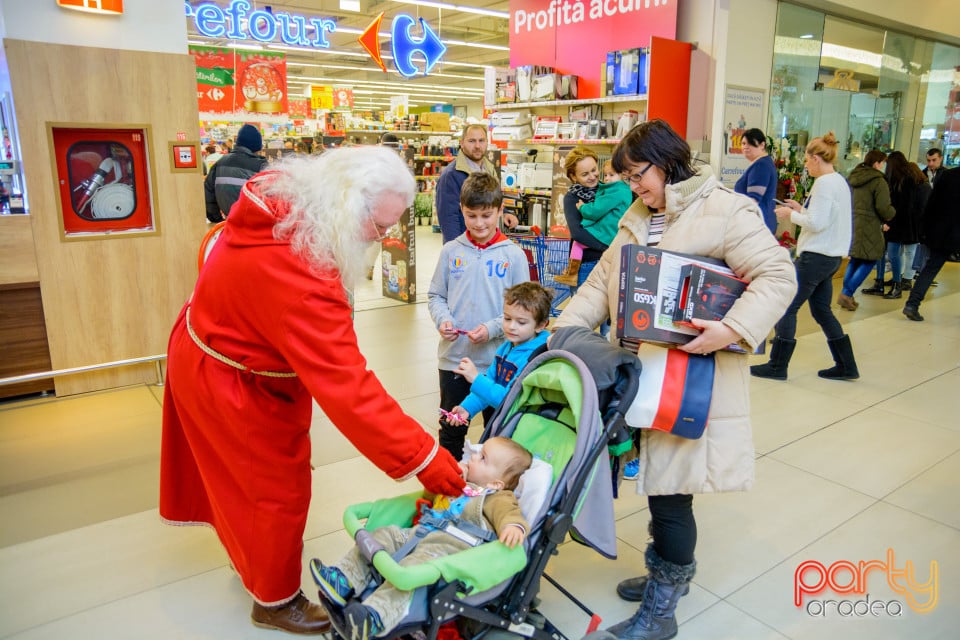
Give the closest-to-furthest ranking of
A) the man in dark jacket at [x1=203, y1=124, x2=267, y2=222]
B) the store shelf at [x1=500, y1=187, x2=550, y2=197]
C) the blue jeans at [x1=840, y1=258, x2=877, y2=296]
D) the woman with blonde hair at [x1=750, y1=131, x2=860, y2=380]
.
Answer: the woman with blonde hair at [x1=750, y1=131, x2=860, y2=380] → the man in dark jacket at [x1=203, y1=124, x2=267, y2=222] → the blue jeans at [x1=840, y1=258, x2=877, y2=296] → the store shelf at [x1=500, y1=187, x2=550, y2=197]

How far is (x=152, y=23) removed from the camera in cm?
446

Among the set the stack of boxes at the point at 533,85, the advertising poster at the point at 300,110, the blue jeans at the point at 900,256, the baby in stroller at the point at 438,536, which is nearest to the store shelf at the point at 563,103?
the stack of boxes at the point at 533,85

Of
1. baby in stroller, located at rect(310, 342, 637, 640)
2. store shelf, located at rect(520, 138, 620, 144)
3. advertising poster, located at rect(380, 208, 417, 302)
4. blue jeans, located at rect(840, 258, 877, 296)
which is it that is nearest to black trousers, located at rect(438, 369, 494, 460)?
baby in stroller, located at rect(310, 342, 637, 640)

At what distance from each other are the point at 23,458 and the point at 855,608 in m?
4.00

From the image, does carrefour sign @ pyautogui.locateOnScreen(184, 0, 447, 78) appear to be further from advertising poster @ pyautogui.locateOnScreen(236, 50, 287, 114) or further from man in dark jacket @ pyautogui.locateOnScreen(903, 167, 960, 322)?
man in dark jacket @ pyautogui.locateOnScreen(903, 167, 960, 322)

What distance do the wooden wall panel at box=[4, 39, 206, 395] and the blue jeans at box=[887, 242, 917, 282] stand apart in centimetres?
756

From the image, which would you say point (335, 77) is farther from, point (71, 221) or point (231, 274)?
point (231, 274)

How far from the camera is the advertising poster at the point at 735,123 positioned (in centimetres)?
651

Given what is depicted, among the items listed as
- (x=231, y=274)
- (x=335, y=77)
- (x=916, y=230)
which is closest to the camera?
(x=231, y=274)

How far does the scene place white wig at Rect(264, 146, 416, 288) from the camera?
175 centimetres

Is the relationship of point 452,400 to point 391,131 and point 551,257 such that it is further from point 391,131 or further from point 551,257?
point 391,131

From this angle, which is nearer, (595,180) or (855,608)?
(855,608)

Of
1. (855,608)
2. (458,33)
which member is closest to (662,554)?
(855,608)

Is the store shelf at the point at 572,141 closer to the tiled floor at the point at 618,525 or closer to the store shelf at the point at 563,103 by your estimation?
the store shelf at the point at 563,103
